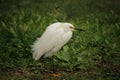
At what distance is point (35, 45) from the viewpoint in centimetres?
759

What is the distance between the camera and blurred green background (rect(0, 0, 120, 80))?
23.8 ft

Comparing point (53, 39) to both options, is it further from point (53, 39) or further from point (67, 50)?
point (67, 50)

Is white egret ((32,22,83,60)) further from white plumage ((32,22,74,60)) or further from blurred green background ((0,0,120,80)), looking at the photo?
blurred green background ((0,0,120,80))

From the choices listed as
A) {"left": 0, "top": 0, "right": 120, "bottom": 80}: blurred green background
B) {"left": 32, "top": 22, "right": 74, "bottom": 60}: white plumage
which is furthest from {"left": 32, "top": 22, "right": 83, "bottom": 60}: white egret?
{"left": 0, "top": 0, "right": 120, "bottom": 80}: blurred green background

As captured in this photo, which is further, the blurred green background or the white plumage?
the blurred green background

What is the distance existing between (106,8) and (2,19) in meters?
4.32

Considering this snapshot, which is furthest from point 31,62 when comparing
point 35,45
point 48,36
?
point 48,36

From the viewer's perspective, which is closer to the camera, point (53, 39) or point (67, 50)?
point (53, 39)

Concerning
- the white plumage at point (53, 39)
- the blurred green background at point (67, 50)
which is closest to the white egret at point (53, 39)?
the white plumage at point (53, 39)

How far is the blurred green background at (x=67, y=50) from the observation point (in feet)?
23.8

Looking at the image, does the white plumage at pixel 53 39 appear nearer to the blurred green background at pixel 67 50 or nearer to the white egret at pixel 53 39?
the white egret at pixel 53 39

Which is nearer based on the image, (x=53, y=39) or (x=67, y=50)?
(x=53, y=39)

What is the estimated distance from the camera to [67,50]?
8.00m

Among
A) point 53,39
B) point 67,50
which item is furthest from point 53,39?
point 67,50
